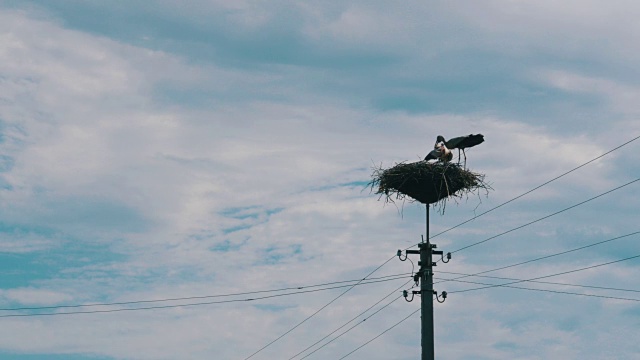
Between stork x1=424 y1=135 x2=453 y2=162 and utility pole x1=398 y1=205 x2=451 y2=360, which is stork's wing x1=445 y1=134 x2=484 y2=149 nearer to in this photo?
stork x1=424 y1=135 x2=453 y2=162

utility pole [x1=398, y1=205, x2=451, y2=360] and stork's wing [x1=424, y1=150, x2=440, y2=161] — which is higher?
stork's wing [x1=424, y1=150, x2=440, y2=161]

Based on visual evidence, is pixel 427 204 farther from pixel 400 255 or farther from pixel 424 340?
pixel 424 340

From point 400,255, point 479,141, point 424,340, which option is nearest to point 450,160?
point 479,141

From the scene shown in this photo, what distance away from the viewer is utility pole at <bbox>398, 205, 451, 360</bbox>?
2056 centimetres

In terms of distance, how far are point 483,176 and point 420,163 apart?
1.83m

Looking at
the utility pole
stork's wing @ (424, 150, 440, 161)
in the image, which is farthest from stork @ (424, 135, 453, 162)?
the utility pole

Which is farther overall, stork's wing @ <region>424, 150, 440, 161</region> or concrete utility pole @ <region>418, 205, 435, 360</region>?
stork's wing @ <region>424, 150, 440, 161</region>

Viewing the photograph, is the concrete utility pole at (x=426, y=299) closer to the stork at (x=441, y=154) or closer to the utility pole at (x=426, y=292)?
the utility pole at (x=426, y=292)

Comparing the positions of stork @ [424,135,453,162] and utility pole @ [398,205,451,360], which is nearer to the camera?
utility pole @ [398,205,451,360]

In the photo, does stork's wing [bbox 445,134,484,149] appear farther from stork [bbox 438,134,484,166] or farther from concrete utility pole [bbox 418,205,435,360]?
concrete utility pole [bbox 418,205,435,360]

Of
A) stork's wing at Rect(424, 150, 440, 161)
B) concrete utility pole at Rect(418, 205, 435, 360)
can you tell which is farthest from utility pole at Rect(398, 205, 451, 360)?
stork's wing at Rect(424, 150, 440, 161)

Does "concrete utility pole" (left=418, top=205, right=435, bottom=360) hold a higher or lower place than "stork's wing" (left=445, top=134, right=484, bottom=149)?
lower

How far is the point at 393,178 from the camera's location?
22516mm

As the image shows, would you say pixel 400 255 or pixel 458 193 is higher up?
pixel 458 193
